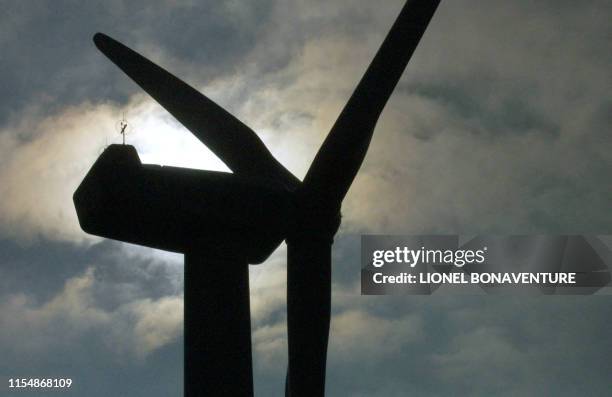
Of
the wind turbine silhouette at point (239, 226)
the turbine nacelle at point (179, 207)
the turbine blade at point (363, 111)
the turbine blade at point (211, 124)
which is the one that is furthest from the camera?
the turbine blade at point (211, 124)

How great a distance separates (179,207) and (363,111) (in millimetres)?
4192

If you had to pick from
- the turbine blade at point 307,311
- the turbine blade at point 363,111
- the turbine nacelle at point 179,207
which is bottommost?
the turbine blade at point 307,311

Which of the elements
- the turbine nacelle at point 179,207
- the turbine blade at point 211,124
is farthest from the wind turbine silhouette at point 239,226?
the turbine blade at point 211,124

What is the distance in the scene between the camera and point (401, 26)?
53.1 ft

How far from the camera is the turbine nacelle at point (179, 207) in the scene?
16.3m

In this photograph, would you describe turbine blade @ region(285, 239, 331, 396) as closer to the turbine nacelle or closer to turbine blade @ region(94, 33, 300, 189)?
the turbine nacelle

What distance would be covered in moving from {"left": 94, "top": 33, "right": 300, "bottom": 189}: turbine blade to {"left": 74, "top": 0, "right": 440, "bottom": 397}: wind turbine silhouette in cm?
181

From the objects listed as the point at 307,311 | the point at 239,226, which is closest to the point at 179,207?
the point at 239,226

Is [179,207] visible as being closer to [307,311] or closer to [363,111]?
[307,311]

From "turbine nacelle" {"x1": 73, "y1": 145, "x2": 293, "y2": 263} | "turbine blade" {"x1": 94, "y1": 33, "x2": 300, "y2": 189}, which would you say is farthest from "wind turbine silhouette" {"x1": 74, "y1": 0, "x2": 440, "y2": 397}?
"turbine blade" {"x1": 94, "y1": 33, "x2": 300, "y2": 189}

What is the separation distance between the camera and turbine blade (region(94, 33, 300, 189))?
792 inches

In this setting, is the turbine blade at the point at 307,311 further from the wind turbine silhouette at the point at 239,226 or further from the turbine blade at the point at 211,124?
the turbine blade at the point at 211,124

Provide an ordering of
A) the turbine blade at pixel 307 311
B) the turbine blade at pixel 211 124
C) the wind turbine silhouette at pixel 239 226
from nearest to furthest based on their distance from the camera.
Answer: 1. the wind turbine silhouette at pixel 239 226
2. the turbine blade at pixel 307 311
3. the turbine blade at pixel 211 124

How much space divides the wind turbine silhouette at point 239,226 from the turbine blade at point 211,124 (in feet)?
5.94
